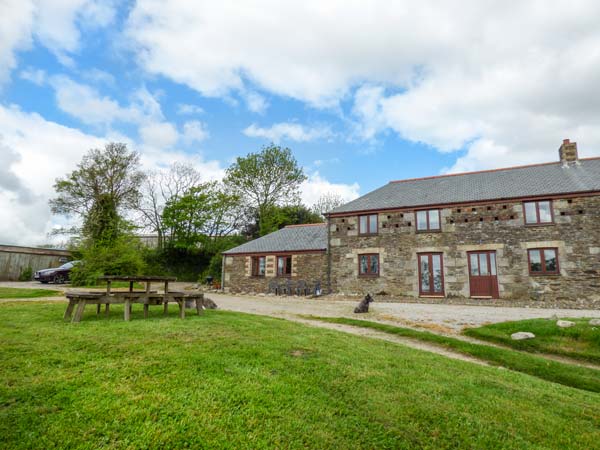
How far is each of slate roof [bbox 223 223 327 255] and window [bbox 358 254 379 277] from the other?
241 centimetres

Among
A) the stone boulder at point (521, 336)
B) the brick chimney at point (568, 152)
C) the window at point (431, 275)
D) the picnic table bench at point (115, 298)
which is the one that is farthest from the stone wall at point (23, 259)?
the brick chimney at point (568, 152)

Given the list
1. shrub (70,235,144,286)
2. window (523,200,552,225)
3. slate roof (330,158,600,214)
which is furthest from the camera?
shrub (70,235,144,286)

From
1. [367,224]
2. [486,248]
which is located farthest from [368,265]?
[486,248]

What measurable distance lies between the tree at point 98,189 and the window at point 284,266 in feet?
47.3

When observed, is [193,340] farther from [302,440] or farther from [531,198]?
[531,198]

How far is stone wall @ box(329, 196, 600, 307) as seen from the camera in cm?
1526

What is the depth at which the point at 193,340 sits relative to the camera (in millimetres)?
5484

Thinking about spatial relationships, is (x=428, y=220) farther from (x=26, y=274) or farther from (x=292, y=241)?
(x=26, y=274)

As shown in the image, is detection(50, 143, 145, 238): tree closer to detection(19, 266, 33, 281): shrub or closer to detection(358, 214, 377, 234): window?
detection(19, 266, 33, 281): shrub

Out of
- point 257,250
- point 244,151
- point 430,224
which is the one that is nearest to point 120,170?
point 244,151

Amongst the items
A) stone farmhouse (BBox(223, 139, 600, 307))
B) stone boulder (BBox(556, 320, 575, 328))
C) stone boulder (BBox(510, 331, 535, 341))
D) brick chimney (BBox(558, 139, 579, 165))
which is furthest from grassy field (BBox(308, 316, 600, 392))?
brick chimney (BBox(558, 139, 579, 165))

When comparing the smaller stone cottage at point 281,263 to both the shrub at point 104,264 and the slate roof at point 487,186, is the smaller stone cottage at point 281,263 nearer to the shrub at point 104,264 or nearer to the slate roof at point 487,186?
the slate roof at point 487,186

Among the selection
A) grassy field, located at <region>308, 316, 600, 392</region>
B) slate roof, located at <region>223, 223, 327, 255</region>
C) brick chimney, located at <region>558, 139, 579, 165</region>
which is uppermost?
brick chimney, located at <region>558, 139, 579, 165</region>

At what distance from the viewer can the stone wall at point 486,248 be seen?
15.3 meters
